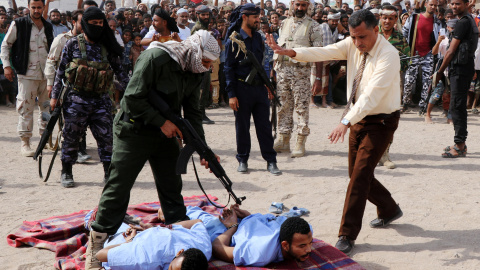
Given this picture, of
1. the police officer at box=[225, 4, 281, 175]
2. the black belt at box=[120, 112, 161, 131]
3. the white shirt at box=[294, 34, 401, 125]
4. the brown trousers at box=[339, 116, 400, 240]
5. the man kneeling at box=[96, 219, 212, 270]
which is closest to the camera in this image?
the man kneeling at box=[96, 219, 212, 270]

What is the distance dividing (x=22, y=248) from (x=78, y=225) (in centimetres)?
52

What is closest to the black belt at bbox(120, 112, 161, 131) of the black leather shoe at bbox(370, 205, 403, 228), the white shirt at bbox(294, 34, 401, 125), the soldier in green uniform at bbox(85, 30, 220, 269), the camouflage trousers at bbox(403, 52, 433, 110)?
the soldier in green uniform at bbox(85, 30, 220, 269)

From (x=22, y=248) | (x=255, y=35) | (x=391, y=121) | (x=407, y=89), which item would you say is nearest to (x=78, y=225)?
(x=22, y=248)

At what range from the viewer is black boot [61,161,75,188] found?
673 cm

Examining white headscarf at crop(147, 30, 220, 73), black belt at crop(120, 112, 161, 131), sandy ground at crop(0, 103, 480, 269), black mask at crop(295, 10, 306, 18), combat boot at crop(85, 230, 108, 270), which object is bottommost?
sandy ground at crop(0, 103, 480, 269)

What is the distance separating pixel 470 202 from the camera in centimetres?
615

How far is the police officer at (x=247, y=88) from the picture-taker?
723cm

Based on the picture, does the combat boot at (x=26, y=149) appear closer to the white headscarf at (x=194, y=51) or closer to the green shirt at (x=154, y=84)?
the green shirt at (x=154, y=84)

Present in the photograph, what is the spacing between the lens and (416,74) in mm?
11828

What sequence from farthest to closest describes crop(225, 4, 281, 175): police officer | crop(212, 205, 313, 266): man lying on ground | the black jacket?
1. the black jacket
2. crop(225, 4, 281, 175): police officer
3. crop(212, 205, 313, 266): man lying on ground

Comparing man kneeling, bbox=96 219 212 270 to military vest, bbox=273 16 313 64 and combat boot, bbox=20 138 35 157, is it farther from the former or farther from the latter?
combat boot, bbox=20 138 35 157

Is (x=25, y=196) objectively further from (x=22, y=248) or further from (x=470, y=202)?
(x=470, y=202)

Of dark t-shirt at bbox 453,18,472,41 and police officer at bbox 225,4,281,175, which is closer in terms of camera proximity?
police officer at bbox 225,4,281,175

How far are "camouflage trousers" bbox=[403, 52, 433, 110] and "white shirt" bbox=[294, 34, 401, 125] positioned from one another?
23.4 ft
